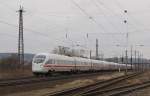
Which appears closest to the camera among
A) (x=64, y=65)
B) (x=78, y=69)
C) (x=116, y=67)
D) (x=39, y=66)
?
(x=39, y=66)

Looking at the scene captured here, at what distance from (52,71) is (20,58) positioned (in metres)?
10.3

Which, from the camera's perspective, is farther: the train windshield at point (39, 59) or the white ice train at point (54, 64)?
the train windshield at point (39, 59)

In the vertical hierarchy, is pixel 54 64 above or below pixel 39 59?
below

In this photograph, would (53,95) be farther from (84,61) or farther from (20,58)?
(84,61)

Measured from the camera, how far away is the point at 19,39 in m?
55.8

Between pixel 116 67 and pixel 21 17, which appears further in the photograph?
pixel 116 67

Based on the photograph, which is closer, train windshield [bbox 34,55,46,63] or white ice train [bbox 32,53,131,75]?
white ice train [bbox 32,53,131,75]

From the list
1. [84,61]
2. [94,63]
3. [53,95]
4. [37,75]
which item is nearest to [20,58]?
[37,75]

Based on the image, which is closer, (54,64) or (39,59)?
(39,59)

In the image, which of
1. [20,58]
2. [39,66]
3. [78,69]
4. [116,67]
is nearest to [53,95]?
[39,66]

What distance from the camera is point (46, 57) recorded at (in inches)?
1914

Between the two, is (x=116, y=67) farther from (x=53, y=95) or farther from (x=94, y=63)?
(x=53, y=95)

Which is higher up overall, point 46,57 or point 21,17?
point 21,17

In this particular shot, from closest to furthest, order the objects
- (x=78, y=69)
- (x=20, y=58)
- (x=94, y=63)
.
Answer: (x=20, y=58) → (x=78, y=69) → (x=94, y=63)
